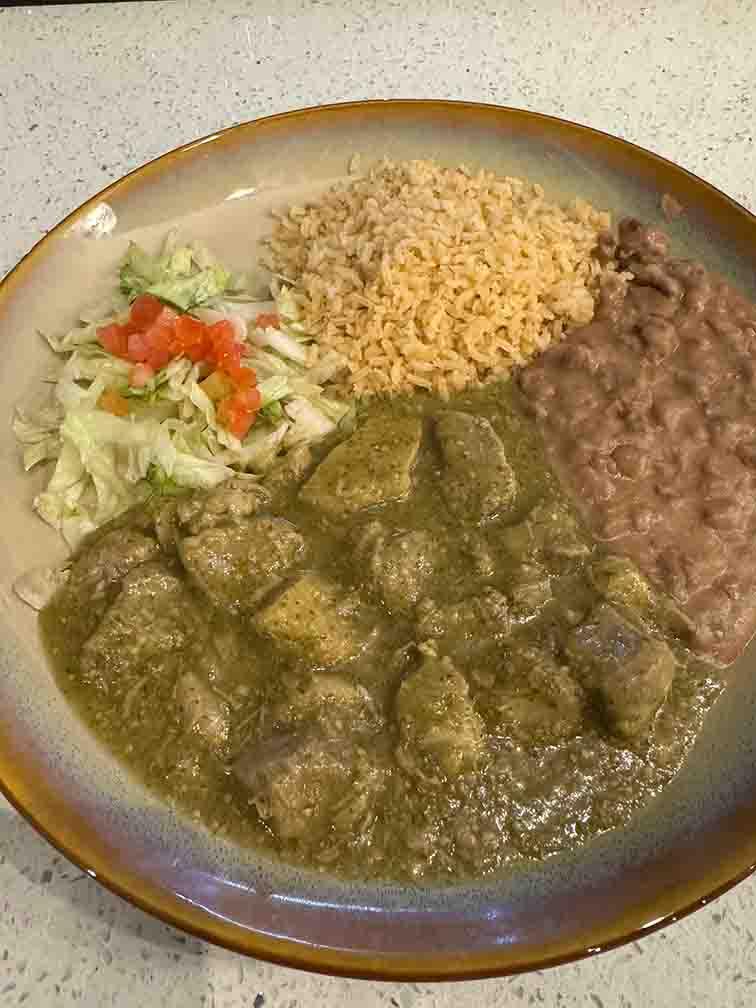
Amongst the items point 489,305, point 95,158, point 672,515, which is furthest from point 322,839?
point 95,158

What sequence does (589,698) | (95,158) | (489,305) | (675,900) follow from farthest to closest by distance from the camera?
(95,158)
(489,305)
(589,698)
(675,900)

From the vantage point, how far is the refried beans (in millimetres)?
2436

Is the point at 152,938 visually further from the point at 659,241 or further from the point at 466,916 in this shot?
the point at 659,241

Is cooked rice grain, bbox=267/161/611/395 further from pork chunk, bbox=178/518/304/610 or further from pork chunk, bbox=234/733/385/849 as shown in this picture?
pork chunk, bbox=234/733/385/849

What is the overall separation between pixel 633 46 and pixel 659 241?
63.9 inches

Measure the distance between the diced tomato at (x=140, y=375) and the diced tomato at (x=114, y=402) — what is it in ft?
0.21

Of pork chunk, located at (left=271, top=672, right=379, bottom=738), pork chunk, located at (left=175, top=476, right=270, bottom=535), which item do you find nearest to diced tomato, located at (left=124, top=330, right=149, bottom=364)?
pork chunk, located at (left=175, top=476, right=270, bottom=535)

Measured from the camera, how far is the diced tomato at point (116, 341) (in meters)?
2.75

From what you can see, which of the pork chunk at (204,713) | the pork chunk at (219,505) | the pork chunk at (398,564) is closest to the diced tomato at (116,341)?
the pork chunk at (219,505)

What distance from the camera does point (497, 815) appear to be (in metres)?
2.07

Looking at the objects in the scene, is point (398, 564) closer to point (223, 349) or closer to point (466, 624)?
point (466, 624)

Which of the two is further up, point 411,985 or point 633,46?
point 633,46

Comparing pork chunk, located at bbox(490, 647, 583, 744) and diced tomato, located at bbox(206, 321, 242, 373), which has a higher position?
diced tomato, located at bbox(206, 321, 242, 373)

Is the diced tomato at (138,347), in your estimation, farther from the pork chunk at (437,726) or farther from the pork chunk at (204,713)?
the pork chunk at (437,726)
